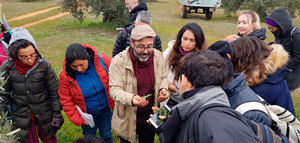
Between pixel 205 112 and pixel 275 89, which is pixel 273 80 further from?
pixel 205 112

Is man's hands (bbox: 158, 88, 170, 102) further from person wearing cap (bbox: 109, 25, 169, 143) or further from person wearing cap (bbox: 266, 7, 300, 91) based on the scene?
person wearing cap (bbox: 266, 7, 300, 91)

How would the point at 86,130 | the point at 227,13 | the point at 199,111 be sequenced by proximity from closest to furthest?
the point at 199,111, the point at 86,130, the point at 227,13

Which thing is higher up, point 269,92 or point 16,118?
point 269,92

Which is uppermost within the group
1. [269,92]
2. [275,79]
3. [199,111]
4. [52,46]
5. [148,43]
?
[148,43]

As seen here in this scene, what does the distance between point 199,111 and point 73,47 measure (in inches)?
69.6

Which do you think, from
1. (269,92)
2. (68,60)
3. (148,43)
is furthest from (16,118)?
(269,92)

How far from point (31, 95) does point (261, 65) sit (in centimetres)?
272

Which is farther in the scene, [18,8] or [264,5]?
[18,8]

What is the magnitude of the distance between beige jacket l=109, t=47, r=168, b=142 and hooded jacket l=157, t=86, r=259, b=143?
1.00m

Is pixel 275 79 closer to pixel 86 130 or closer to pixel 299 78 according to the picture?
pixel 299 78

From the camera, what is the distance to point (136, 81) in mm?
2518

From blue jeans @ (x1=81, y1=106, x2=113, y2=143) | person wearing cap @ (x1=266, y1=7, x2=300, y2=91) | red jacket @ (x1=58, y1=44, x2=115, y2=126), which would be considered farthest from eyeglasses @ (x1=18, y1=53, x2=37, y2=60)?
person wearing cap @ (x1=266, y1=7, x2=300, y2=91)

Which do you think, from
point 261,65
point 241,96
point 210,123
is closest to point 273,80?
point 261,65

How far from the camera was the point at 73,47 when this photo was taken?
95.0 inches
